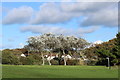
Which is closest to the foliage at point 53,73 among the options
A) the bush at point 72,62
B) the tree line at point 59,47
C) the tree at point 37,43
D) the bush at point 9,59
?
the bush at point 9,59

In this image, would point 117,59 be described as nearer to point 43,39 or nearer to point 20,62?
point 20,62

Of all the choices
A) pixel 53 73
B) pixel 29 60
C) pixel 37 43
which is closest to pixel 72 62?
pixel 37 43

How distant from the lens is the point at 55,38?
176ft

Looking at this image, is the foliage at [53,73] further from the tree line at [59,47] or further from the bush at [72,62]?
the bush at [72,62]

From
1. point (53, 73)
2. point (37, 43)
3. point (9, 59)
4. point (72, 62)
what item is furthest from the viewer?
point (37, 43)

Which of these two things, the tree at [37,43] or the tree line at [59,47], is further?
the tree at [37,43]

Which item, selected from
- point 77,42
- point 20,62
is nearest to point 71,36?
point 77,42

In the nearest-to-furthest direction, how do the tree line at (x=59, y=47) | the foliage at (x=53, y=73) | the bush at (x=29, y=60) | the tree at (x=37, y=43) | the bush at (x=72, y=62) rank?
the foliage at (x=53, y=73)
the bush at (x=29, y=60)
the bush at (x=72, y=62)
the tree line at (x=59, y=47)
the tree at (x=37, y=43)

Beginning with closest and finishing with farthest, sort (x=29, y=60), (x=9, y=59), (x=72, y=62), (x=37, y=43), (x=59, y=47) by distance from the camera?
(x=9, y=59) < (x=29, y=60) < (x=72, y=62) < (x=37, y=43) < (x=59, y=47)

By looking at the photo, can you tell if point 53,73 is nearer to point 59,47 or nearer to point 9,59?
point 9,59

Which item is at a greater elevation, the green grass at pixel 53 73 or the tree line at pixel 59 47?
the tree line at pixel 59 47

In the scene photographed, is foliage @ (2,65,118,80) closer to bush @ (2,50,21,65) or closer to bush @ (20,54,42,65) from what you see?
bush @ (2,50,21,65)

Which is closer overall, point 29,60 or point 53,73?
point 53,73

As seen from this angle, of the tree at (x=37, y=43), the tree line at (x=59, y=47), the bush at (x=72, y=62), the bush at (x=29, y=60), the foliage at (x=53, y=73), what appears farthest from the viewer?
the tree at (x=37, y=43)
